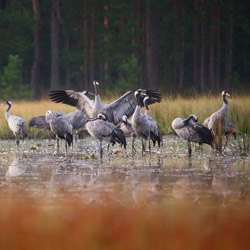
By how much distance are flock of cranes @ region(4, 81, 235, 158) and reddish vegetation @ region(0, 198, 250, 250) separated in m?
5.17

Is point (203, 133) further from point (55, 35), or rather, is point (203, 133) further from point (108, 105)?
point (55, 35)

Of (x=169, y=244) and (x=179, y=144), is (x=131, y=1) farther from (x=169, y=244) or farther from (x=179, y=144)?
(x=169, y=244)

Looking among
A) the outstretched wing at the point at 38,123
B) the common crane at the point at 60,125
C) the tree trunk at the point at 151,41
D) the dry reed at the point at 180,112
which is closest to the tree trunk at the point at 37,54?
the tree trunk at the point at 151,41

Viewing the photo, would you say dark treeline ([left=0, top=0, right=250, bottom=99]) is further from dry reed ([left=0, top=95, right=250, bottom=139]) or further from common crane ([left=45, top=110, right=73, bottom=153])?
common crane ([left=45, top=110, right=73, bottom=153])

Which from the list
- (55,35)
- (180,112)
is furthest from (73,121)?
(55,35)

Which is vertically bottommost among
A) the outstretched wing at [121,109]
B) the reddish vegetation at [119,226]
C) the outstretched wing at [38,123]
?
the reddish vegetation at [119,226]

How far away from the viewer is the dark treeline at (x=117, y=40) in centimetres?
3012

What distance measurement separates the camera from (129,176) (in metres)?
7.79

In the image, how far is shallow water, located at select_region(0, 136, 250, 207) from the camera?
6.21 meters

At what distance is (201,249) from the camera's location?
3938mm

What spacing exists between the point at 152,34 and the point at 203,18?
258 inches

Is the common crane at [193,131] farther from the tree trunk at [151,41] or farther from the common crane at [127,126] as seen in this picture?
the tree trunk at [151,41]

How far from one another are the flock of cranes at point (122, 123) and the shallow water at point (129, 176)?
12.7 inches

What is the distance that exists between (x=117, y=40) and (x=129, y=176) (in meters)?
28.5
